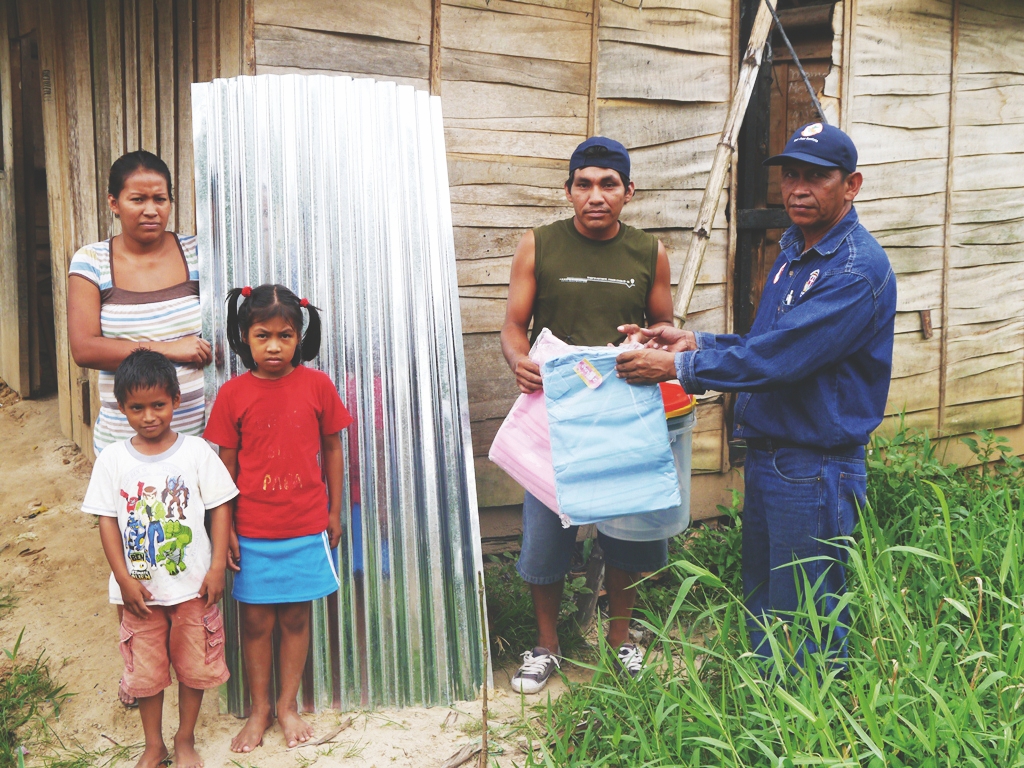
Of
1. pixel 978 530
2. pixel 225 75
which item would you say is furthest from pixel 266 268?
pixel 978 530

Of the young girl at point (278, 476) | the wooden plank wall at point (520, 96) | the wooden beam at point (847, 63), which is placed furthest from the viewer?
the wooden beam at point (847, 63)

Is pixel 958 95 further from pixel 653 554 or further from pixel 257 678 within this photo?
pixel 257 678

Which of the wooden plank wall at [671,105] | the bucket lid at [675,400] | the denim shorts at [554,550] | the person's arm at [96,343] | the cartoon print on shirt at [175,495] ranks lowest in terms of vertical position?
the denim shorts at [554,550]

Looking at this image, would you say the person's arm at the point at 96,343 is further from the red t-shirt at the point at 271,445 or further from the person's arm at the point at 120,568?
the person's arm at the point at 120,568

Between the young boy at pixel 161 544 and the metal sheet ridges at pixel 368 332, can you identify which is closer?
the young boy at pixel 161 544

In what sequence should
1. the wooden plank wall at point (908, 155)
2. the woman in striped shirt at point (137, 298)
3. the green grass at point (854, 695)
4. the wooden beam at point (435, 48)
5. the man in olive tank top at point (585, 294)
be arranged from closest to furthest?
the green grass at point (854, 695)
the woman in striped shirt at point (137, 298)
the man in olive tank top at point (585, 294)
the wooden beam at point (435, 48)
the wooden plank wall at point (908, 155)

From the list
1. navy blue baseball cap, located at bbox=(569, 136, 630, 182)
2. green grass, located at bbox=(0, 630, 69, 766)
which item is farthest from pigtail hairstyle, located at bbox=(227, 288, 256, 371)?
green grass, located at bbox=(0, 630, 69, 766)

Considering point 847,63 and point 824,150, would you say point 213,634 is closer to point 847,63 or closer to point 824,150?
point 824,150

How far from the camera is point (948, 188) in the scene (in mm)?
5301

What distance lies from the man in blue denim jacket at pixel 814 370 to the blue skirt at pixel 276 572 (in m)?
1.17

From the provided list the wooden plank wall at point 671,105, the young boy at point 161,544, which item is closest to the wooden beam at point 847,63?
the wooden plank wall at point 671,105

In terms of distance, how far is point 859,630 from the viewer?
296 cm

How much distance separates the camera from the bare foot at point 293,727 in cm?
280

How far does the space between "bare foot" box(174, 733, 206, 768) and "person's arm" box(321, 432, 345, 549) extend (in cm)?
72
